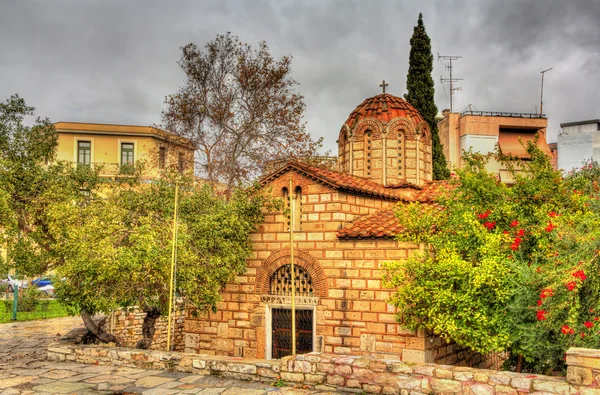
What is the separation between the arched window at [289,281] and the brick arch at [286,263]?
0.40 feet

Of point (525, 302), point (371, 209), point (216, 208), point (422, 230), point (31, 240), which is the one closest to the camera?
point (525, 302)

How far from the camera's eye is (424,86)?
2328 cm

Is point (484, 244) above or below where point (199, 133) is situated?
below

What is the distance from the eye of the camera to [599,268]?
7.65m

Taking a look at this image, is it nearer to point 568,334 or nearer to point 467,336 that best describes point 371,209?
point 467,336

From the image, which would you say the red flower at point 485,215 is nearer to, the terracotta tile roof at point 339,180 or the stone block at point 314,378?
the terracotta tile roof at point 339,180

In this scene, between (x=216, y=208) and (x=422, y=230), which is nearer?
(x=422, y=230)

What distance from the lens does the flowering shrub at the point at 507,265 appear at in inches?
316

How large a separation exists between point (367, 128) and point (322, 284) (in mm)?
5353

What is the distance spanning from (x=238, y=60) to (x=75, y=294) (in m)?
12.0

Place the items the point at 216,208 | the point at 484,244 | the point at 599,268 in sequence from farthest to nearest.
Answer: the point at 216,208 < the point at 484,244 < the point at 599,268

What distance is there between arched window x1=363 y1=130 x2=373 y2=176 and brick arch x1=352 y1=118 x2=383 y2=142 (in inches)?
4.8

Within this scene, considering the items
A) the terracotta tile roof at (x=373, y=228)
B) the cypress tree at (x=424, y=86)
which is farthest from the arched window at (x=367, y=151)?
the cypress tree at (x=424, y=86)

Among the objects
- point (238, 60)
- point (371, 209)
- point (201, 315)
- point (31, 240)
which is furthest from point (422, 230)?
point (238, 60)
